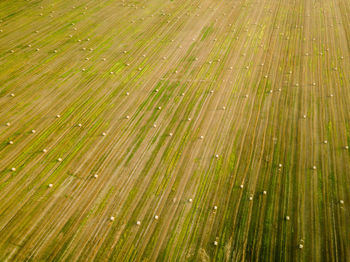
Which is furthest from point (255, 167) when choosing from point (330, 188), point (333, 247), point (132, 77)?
point (132, 77)

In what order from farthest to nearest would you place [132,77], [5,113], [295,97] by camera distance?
[132,77] < [295,97] < [5,113]

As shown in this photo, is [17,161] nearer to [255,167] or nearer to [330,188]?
[255,167]

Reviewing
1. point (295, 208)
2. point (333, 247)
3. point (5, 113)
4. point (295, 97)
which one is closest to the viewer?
point (333, 247)

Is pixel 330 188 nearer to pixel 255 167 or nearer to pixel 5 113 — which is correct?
pixel 255 167

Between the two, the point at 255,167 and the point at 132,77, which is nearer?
the point at 255,167

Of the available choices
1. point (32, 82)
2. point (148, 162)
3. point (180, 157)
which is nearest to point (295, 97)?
point (180, 157)

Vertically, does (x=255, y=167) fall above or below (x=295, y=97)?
below

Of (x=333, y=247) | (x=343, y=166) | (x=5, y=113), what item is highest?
(x=5, y=113)
